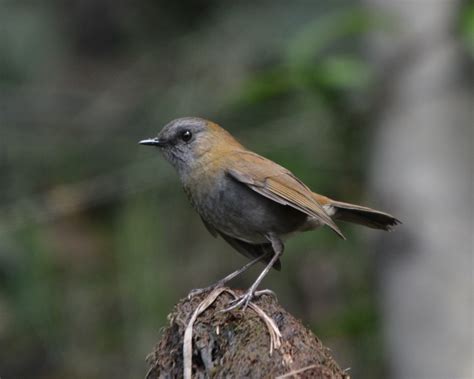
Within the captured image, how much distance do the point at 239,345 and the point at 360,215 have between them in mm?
1712

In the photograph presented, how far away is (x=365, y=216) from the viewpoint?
485 centimetres

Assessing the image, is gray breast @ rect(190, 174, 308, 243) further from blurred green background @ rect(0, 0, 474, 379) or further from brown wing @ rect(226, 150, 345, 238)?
blurred green background @ rect(0, 0, 474, 379)

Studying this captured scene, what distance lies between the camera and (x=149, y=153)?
25.9 feet

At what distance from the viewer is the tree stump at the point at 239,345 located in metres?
3.18

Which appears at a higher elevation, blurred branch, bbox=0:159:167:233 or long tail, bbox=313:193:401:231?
long tail, bbox=313:193:401:231

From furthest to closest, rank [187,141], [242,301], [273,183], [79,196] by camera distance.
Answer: [79,196], [187,141], [273,183], [242,301]

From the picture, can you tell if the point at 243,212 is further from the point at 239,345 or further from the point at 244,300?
the point at 239,345

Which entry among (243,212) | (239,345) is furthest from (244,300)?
(243,212)

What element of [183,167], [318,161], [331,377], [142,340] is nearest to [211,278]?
[142,340]

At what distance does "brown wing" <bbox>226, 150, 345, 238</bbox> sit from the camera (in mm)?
4547

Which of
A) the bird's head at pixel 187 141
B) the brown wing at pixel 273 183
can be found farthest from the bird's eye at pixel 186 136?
the brown wing at pixel 273 183

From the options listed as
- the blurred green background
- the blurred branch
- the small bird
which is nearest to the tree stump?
the small bird

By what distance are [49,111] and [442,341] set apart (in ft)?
12.6

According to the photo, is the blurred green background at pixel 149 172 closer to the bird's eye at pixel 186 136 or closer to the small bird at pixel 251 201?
the bird's eye at pixel 186 136
